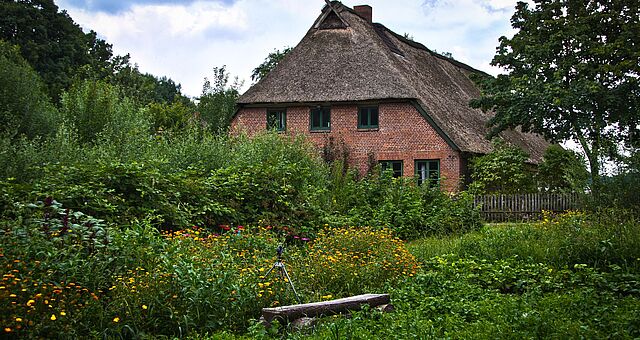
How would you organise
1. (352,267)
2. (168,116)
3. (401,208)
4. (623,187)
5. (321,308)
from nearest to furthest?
(321,308) → (352,267) → (401,208) → (623,187) → (168,116)

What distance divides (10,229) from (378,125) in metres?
21.9

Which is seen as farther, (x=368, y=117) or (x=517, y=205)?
(x=368, y=117)

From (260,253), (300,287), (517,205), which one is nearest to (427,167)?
(517,205)

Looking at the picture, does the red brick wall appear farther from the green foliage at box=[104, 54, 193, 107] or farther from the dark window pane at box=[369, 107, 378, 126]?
the green foliage at box=[104, 54, 193, 107]

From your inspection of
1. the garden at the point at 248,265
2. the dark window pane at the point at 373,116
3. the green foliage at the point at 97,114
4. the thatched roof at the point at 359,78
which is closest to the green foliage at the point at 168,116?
the thatched roof at the point at 359,78

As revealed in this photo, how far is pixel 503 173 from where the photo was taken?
25016mm

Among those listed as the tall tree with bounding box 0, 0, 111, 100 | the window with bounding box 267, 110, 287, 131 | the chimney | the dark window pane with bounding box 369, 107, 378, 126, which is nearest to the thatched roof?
the window with bounding box 267, 110, 287, 131

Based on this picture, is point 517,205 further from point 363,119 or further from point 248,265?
point 248,265

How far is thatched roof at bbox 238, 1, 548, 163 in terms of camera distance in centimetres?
2814

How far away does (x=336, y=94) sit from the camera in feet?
93.6

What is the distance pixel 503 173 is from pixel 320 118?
830 cm

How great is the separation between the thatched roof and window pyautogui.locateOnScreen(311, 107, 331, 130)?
73cm

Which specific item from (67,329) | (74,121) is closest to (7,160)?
(74,121)

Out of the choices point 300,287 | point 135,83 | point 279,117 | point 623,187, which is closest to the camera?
point 300,287
